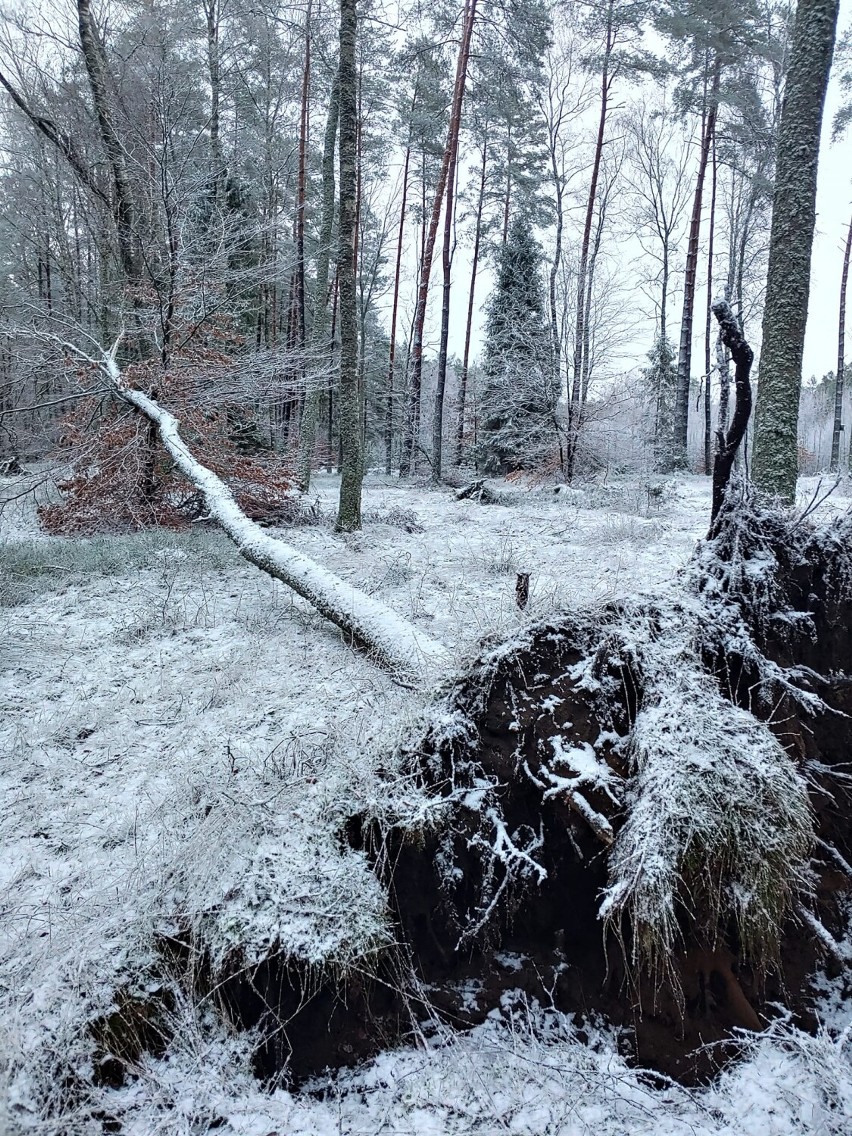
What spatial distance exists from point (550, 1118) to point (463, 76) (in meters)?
16.2

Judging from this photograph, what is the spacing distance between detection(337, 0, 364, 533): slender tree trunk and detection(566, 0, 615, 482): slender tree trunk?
6239 millimetres

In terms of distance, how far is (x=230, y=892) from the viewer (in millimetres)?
2186

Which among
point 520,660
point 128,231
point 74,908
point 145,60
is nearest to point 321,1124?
point 74,908

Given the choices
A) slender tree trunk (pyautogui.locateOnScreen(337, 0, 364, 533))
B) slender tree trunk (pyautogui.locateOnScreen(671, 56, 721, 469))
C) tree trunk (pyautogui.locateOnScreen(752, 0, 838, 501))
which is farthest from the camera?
slender tree trunk (pyautogui.locateOnScreen(671, 56, 721, 469))

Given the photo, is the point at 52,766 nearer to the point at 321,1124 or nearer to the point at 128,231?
the point at 321,1124

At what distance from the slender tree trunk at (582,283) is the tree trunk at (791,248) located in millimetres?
6966

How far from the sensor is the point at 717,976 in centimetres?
212

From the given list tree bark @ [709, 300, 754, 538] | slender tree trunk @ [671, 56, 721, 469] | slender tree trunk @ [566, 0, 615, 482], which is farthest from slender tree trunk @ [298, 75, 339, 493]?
slender tree trunk @ [671, 56, 721, 469]

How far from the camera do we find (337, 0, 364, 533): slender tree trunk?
6.91 m

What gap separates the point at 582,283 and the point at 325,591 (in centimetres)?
1180

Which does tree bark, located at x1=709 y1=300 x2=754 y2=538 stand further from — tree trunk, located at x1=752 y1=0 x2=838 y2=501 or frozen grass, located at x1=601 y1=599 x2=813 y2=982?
tree trunk, located at x1=752 y1=0 x2=838 y2=501

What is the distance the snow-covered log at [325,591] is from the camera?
10.9 feet

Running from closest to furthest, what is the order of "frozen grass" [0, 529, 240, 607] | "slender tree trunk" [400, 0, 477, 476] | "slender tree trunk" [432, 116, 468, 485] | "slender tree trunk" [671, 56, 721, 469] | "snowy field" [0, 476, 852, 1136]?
"snowy field" [0, 476, 852, 1136] < "frozen grass" [0, 529, 240, 607] < "slender tree trunk" [400, 0, 477, 476] < "slender tree trunk" [432, 116, 468, 485] < "slender tree trunk" [671, 56, 721, 469]

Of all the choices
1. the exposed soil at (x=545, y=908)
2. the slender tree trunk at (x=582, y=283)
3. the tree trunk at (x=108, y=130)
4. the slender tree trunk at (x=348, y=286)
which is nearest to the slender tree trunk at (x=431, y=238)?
the slender tree trunk at (x=582, y=283)
